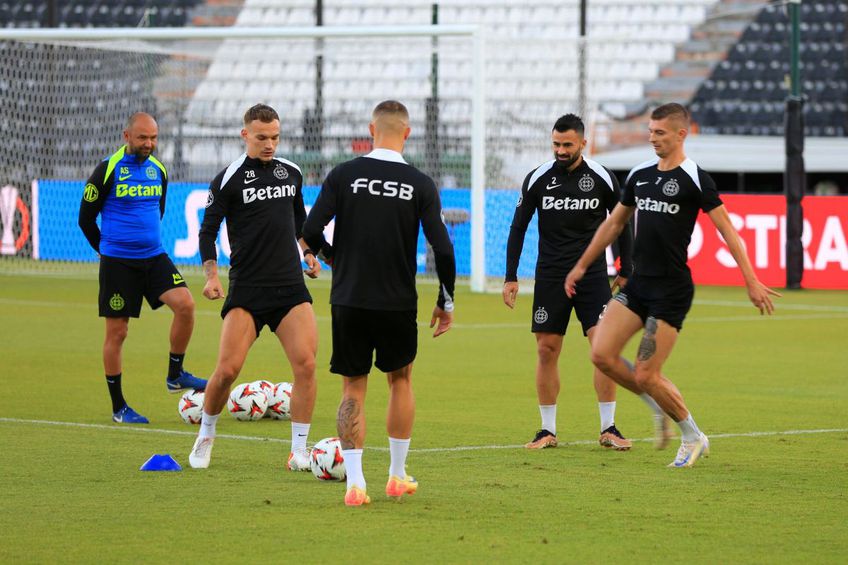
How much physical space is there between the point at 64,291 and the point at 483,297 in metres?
6.60

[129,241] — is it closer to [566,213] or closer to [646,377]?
[566,213]

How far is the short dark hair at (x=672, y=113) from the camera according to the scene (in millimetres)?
8805

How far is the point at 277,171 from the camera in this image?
8.99 metres

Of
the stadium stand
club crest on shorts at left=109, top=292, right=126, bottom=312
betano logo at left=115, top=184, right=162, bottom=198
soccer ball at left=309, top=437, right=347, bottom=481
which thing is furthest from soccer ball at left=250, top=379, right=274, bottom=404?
the stadium stand

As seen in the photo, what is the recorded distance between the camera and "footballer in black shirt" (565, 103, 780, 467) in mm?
8789

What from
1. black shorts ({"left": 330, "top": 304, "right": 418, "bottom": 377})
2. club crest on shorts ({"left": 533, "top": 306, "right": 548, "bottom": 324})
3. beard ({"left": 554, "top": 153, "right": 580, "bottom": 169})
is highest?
beard ({"left": 554, "top": 153, "right": 580, "bottom": 169})

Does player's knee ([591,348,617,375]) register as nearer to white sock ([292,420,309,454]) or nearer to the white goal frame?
white sock ([292,420,309,454])

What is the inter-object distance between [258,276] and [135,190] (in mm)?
2771

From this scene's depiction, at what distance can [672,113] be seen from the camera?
28.9ft

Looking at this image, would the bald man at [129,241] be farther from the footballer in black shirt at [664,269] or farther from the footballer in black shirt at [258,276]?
the footballer in black shirt at [664,269]

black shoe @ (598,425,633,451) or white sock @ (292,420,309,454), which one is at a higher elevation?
white sock @ (292,420,309,454)

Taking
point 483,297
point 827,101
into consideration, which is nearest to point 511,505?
point 483,297

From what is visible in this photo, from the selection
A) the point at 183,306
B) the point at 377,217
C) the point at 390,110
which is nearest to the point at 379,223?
the point at 377,217

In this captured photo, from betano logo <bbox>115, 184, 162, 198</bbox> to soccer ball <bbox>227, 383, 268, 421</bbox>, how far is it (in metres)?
1.65
